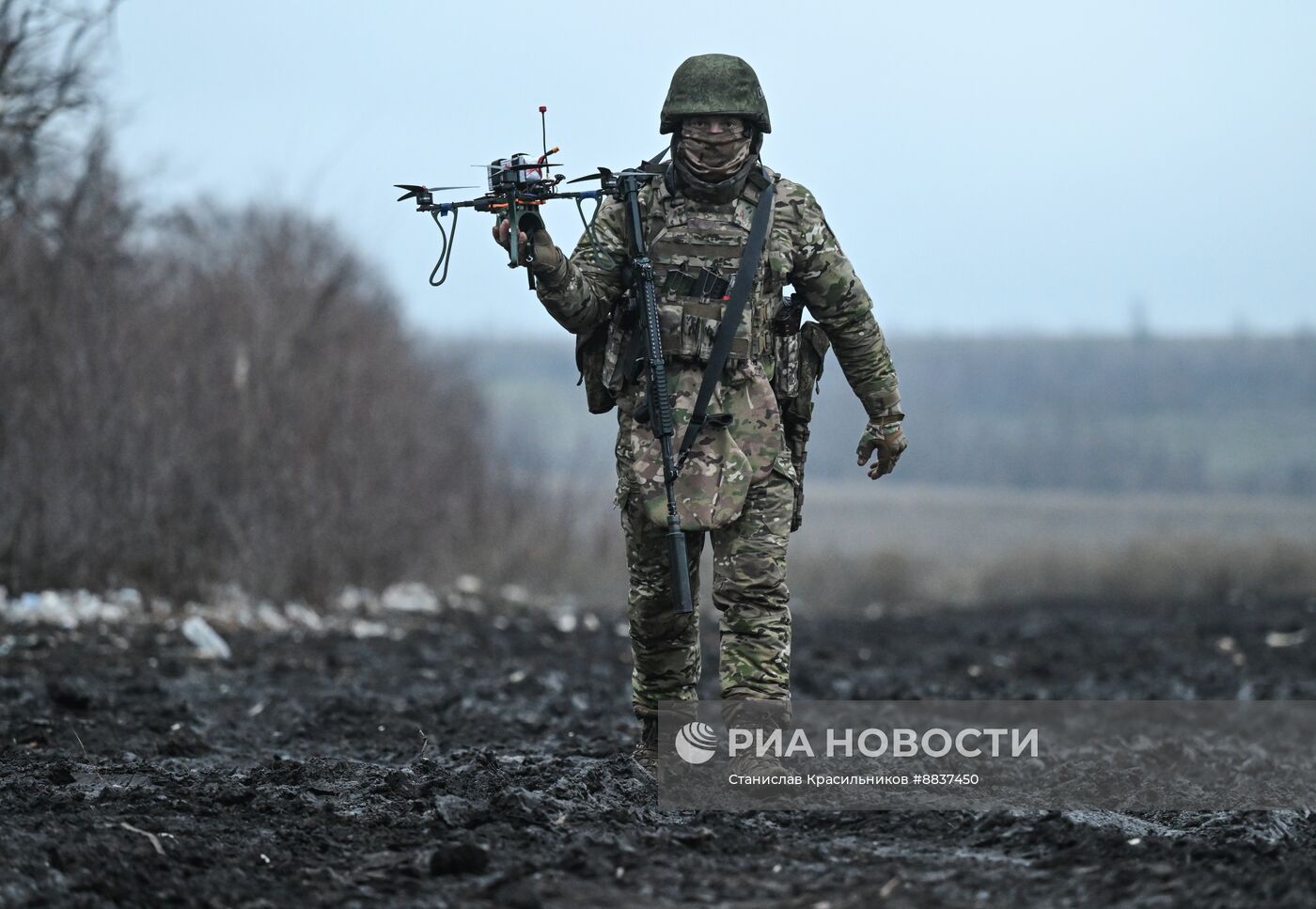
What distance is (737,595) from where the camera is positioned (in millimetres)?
5488

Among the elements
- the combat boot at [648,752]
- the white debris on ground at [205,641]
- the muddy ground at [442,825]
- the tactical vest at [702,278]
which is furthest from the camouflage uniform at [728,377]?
the white debris on ground at [205,641]

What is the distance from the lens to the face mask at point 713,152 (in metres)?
5.52

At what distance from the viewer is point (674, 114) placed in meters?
5.52

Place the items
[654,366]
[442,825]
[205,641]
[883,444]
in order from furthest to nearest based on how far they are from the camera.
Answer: [205,641]
[883,444]
[654,366]
[442,825]

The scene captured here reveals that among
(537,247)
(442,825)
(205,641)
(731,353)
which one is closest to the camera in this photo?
(442,825)

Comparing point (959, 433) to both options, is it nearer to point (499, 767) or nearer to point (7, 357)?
point (7, 357)

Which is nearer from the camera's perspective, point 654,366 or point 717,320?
point 654,366

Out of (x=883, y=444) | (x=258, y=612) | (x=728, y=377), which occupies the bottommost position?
(x=258, y=612)

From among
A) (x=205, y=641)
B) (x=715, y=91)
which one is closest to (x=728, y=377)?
(x=715, y=91)

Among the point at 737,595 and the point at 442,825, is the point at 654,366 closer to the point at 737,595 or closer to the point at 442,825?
the point at 737,595

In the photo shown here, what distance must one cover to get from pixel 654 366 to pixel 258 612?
861 cm

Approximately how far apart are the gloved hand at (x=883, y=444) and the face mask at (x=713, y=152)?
38.1 inches

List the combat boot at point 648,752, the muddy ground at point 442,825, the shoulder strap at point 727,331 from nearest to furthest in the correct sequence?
the muddy ground at point 442,825 → the shoulder strap at point 727,331 → the combat boot at point 648,752

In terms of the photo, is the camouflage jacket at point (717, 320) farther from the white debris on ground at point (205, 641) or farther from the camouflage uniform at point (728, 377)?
the white debris on ground at point (205, 641)
